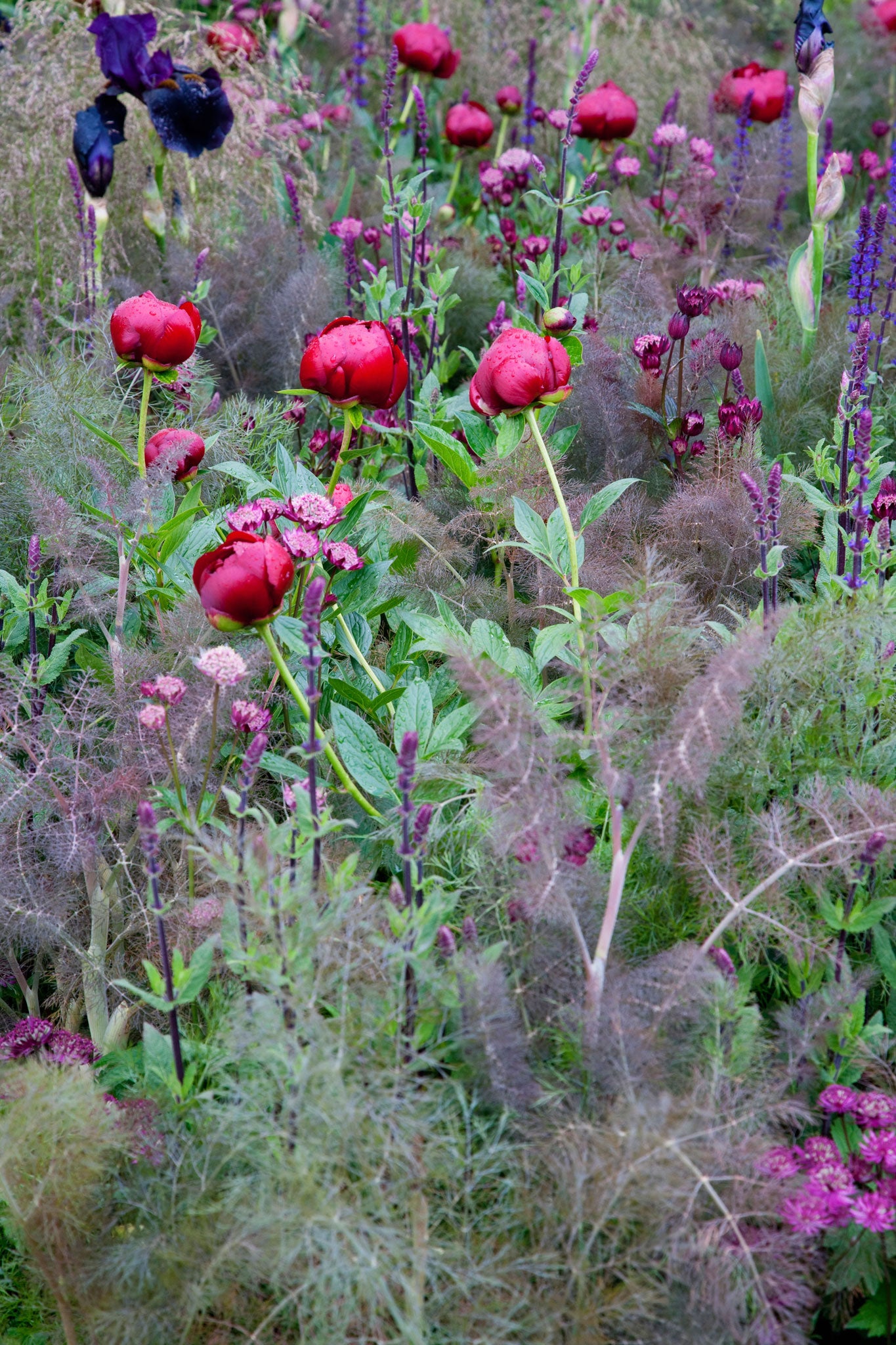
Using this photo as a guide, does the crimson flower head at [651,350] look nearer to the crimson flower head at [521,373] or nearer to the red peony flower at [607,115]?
the crimson flower head at [521,373]

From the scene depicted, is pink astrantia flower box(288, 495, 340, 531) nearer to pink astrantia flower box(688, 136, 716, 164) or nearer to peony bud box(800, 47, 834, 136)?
peony bud box(800, 47, 834, 136)

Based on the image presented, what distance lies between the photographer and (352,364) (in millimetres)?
1434

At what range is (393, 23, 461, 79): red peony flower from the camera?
2.99m

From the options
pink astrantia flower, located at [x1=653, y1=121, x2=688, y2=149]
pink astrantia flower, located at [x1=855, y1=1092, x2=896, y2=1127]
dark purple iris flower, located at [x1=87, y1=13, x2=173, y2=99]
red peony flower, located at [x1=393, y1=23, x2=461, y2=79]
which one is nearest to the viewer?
pink astrantia flower, located at [x1=855, y1=1092, x2=896, y2=1127]

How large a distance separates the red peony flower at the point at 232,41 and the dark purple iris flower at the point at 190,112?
535 millimetres

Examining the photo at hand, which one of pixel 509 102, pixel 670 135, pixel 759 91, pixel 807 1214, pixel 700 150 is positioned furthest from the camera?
pixel 509 102

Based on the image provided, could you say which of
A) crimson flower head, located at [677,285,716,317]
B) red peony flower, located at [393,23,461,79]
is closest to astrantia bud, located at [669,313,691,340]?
crimson flower head, located at [677,285,716,317]

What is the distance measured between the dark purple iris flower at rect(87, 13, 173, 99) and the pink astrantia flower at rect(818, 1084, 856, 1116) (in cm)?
208

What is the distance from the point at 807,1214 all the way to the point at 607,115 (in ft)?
7.84

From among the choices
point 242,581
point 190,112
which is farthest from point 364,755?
point 190,112

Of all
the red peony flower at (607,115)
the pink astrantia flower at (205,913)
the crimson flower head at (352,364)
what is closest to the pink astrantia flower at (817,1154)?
the pink astrantia flower at (205,913)

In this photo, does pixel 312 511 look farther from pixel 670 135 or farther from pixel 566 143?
pixel 670 135

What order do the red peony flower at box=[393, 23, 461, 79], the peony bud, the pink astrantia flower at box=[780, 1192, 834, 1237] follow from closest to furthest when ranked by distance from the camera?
1. the pink astrantia flower at box=[780, 1192, 834, 1237]
2. the peony bud
3. the red peony flower at box=[393, 23, 461, 79]

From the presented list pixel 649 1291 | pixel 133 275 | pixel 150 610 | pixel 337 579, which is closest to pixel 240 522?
pixel 337 579
